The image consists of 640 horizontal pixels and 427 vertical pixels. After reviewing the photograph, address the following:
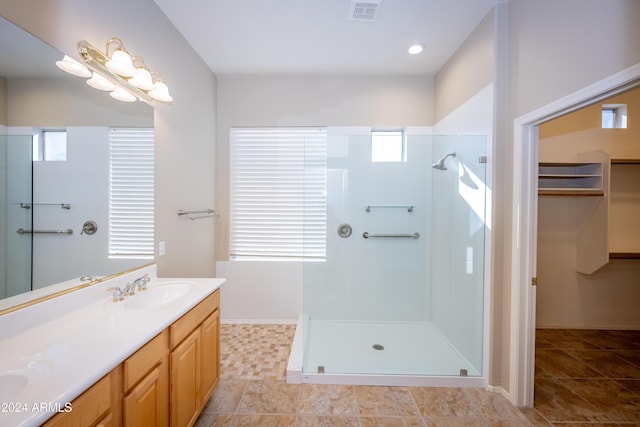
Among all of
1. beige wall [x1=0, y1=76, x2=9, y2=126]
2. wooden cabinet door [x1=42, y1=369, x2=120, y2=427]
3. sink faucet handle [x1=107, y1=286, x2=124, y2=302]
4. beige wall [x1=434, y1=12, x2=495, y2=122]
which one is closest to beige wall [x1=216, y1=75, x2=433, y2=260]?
beige wall [x1=434, y1=12, x2=495, y2=122]

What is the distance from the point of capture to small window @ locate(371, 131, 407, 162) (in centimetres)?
259

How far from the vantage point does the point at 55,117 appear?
124 centimetres

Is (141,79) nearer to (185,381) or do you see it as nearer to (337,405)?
(185,381)

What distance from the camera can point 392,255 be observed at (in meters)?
2.67

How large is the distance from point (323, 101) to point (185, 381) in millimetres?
2809

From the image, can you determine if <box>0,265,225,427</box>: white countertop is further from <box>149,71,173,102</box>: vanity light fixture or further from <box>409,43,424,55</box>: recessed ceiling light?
<box>409,43,424,55</box>: recessed ceiling light

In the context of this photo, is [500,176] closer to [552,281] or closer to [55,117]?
[552,281]

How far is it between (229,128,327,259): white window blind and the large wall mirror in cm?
148

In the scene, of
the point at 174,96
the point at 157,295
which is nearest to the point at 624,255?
the point at 157,295

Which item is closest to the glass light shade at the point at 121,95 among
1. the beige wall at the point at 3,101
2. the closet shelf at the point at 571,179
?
the beige wall at the point at 3,101

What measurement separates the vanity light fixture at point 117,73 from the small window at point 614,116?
454cm

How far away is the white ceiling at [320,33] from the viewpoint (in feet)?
6.29

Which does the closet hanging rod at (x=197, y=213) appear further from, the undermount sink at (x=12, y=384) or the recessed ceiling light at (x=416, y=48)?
the recessed ceiling light at (x=416, y=48)

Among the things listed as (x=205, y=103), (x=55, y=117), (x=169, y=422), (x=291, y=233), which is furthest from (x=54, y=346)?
(x=205, y=103)
